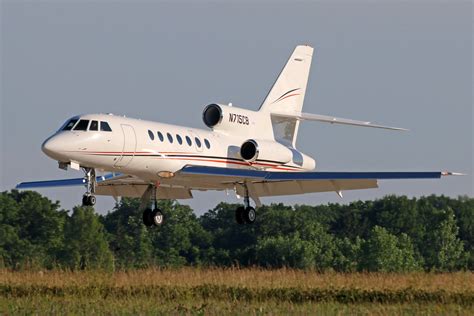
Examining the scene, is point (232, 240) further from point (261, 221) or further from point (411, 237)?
point (411, 237)

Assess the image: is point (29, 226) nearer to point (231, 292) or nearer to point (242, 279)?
point (242, 279)

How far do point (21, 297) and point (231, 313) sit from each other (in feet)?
23.0

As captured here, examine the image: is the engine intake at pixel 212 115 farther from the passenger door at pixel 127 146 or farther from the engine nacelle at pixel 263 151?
the passenger door at pixel 127 146

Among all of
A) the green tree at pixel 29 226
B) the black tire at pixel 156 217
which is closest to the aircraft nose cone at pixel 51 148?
the black tire at pixel 156 217

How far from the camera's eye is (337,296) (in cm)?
2717

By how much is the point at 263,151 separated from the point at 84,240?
32.9m

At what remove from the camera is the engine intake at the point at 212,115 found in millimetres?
32484

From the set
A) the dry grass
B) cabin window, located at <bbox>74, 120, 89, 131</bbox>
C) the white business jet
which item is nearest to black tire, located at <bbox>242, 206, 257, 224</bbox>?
the white business jet

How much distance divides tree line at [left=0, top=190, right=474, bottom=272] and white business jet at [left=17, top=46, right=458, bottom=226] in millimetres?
23839

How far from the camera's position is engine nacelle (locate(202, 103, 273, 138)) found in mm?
32500

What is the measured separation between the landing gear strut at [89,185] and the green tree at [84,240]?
1187 inches

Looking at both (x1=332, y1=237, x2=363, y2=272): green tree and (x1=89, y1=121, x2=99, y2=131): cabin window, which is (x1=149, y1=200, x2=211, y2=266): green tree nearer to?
(x1=332, y1=237, x2=363, y2=272): green tree

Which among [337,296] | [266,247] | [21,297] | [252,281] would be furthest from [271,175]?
[266,247]

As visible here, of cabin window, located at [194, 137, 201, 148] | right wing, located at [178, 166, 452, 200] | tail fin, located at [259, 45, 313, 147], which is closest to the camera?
right wing, located at [178, 166, 452, 200]
